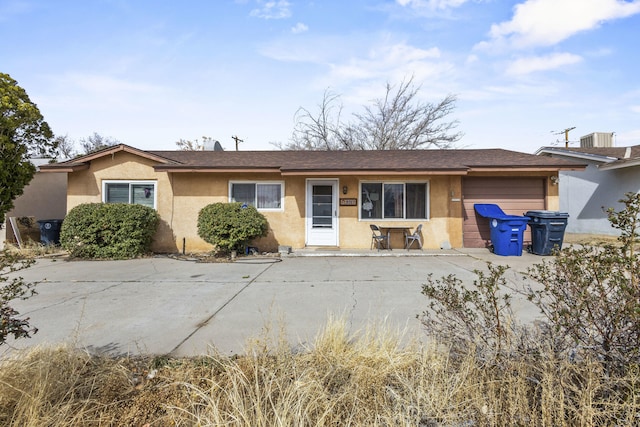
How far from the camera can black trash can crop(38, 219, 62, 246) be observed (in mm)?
10500

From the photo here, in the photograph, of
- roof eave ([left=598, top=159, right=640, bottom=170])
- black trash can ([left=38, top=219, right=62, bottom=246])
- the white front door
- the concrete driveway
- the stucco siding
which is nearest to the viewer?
the concrete driveway

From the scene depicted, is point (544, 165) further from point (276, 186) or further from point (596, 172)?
point (276, 186)

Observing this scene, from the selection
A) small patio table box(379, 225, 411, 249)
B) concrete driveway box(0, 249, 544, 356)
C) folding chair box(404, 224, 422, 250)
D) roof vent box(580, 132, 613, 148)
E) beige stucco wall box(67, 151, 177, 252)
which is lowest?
concrete driveway box(0, 249, 544, 356)

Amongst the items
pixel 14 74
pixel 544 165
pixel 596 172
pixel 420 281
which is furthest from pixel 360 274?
pixel 596 172

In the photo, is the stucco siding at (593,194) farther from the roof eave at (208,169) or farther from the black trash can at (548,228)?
the roof eave at (208,169)

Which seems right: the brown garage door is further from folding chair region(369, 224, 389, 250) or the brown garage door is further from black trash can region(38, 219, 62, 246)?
black trash can region(38, 219, 62, 246)

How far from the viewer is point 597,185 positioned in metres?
13.5

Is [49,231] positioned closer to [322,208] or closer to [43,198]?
[43,198]

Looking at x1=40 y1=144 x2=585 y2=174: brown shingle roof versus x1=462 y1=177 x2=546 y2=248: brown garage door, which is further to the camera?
x1=462 y1=177 x2=546 y2=248: brown garage door

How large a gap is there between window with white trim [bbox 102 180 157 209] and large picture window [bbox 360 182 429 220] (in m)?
7.35

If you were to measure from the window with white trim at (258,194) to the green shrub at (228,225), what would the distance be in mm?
913

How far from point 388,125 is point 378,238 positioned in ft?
48.7

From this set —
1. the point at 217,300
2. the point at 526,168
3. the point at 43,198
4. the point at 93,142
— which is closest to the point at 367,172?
the point at 526,168

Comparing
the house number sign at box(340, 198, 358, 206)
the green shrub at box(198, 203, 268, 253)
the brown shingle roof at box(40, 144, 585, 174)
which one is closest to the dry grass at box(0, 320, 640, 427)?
the green shrub at box(198, 203, 268, 253)
